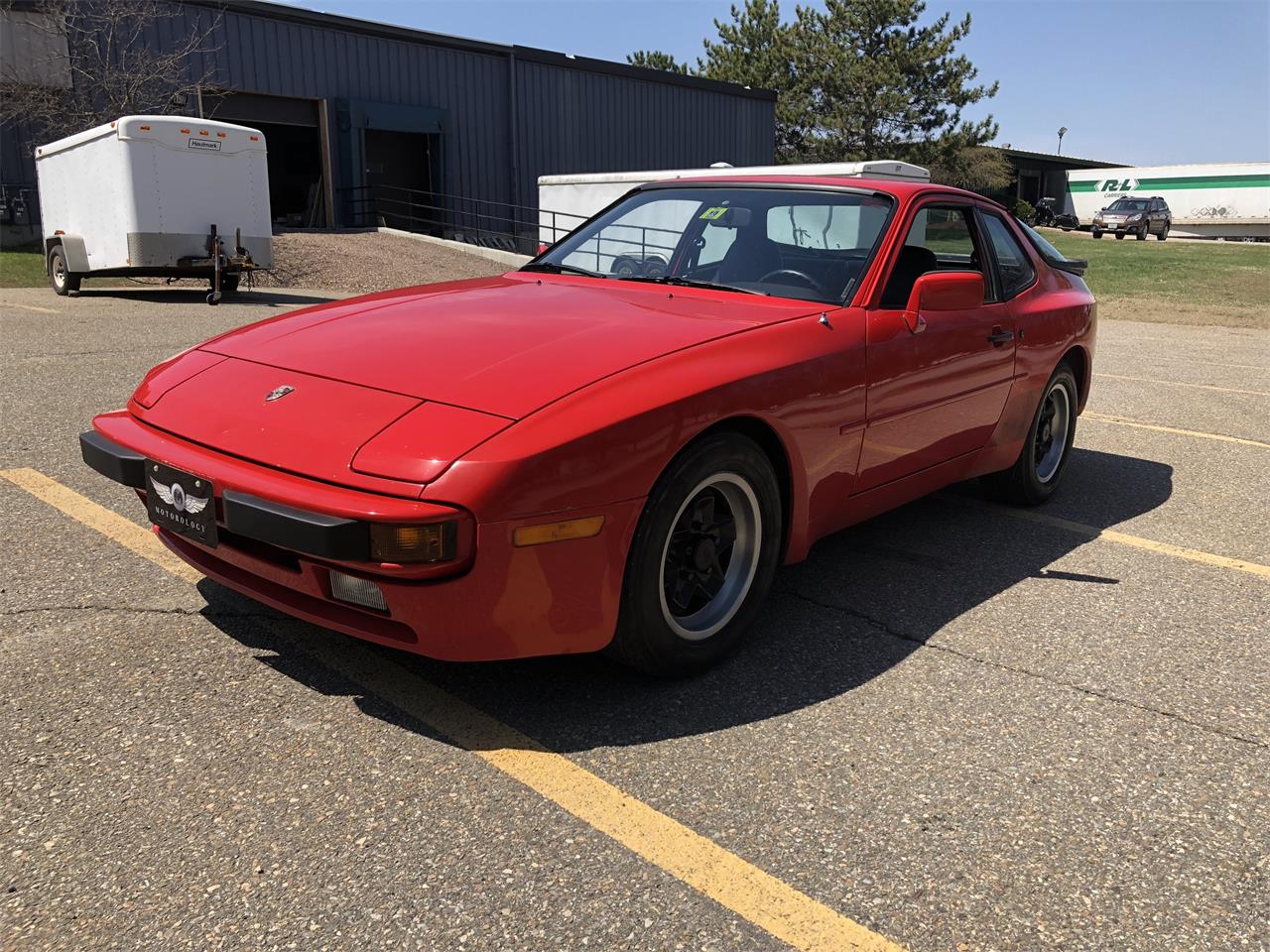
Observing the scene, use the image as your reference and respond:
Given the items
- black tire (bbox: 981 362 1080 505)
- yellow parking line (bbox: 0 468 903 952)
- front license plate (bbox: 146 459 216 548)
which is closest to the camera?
yellow parking line (bbox: 0 468 903 952)

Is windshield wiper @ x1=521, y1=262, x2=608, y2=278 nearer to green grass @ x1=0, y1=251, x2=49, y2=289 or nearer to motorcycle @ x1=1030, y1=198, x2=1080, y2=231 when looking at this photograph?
green grass @ x1=0, y1=251, x2=49, y2=289

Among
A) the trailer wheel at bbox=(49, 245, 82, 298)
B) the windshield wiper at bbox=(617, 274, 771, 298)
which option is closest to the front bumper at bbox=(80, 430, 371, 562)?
the windshield wiper at bbox=(617, 274, 771, 298)

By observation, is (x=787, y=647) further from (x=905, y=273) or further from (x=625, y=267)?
(x=625, y=267)

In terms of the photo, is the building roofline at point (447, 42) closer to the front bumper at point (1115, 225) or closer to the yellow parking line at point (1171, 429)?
the front bumper at point (1115, 225)

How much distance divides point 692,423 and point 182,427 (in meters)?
1.37

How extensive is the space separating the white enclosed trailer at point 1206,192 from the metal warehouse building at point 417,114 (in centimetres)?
2602

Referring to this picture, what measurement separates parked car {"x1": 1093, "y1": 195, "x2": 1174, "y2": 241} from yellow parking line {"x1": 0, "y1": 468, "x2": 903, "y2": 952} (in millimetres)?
44486

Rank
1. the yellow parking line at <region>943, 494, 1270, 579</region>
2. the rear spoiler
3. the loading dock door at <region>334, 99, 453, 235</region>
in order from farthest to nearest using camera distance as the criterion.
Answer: the loading dock door at <region>334, 99, 453, 235</region> → the rear spoiler → the yellow parking line at <region>943, 494, 1270, 579</region>

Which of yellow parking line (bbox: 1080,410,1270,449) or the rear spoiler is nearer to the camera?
the rear spoiler

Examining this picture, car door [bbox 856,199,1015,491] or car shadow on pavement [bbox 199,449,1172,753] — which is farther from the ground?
car door [bbox 856,199,1015,491]

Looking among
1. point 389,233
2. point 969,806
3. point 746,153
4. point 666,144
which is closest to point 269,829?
point 969,806

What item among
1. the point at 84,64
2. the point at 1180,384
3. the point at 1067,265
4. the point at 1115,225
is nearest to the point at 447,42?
the point at 84,64

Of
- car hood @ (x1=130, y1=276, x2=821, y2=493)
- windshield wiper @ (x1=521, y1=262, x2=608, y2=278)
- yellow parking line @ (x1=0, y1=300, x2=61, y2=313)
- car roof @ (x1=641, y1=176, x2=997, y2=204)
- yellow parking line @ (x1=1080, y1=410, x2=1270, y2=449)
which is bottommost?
yellow parking line @ (x1=1080, y1=410, x2=1270, y2=449)

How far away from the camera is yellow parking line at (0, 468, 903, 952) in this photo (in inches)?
78.5
